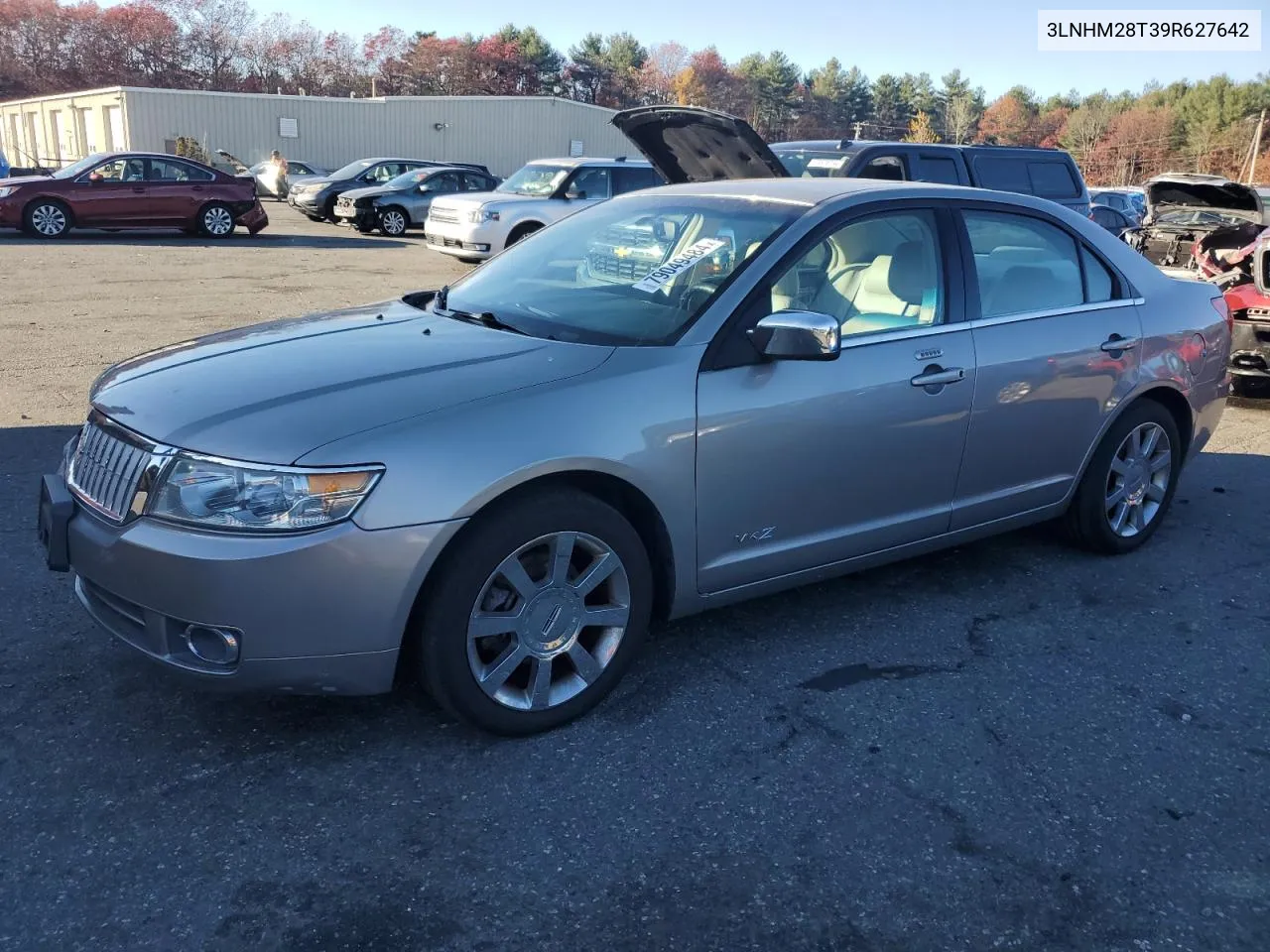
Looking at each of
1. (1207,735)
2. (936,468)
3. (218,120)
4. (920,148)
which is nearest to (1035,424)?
(936,468)

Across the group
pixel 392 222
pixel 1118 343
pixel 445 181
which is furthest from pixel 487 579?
pixel 445 181

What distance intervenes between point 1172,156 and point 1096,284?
6973 centimetres

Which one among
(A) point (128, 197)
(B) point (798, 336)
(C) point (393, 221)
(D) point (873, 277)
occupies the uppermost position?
(D) point (873, 277)

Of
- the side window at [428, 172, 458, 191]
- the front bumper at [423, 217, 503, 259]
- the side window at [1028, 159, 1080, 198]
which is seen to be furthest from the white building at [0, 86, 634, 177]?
the side window at [1028, 159, 1080, 198]

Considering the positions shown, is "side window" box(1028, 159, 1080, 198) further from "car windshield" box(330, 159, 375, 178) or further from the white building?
the white building

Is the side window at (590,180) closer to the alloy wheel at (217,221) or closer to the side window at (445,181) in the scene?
the side window at (445,181)

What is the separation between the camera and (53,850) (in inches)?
105

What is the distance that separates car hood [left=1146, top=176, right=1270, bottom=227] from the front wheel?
45.8ft

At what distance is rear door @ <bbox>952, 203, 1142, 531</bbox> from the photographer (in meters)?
4.23

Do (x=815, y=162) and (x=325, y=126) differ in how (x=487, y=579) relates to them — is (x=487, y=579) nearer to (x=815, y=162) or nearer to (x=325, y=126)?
(x=815, y=162)

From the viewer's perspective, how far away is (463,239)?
15.8 metres

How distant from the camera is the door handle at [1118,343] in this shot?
4.61 meters

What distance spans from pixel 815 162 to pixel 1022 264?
6286 mm

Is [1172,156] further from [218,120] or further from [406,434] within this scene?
[406,434]
